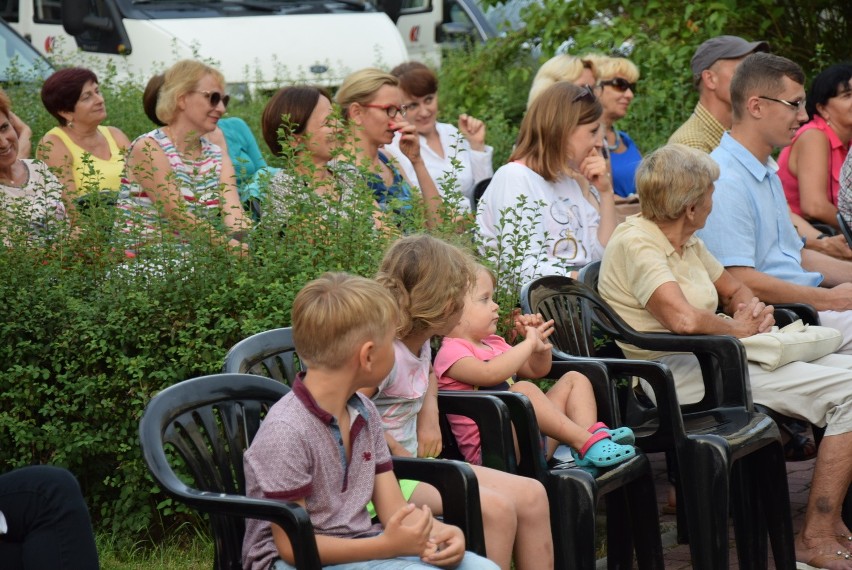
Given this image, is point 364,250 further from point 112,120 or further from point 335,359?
point 112,120

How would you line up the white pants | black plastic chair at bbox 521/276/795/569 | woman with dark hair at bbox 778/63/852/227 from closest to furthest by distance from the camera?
black plastic chair at bbox 521/276/795/569 → the white pants → woman with dark hair at bbox 778/63/852/227

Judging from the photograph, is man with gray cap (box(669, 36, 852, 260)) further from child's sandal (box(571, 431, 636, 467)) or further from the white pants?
child's sandal (box(571, 431, 636, 467))

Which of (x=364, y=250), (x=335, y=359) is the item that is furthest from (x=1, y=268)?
(x=335, y=359)

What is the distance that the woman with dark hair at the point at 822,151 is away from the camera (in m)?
6.89

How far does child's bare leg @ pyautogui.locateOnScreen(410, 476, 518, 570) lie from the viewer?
11.1 feet

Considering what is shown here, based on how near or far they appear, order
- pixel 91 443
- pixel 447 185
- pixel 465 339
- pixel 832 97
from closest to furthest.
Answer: pixel 465 339
pixel 91 443
pixel 447 185
pixel 832 97

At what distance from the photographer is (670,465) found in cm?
535

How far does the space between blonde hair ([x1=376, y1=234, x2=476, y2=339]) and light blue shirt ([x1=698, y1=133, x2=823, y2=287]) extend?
83.3 inches

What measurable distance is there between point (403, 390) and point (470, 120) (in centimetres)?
423

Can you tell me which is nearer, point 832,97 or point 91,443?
point 91,443

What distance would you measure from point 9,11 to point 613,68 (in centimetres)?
716

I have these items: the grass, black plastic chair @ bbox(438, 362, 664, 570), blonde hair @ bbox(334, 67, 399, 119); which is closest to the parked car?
blonde hair @ bbox(334, 67, 399, 119)

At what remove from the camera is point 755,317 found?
5.07 m

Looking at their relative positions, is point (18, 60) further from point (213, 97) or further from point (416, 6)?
point (416, 6)
